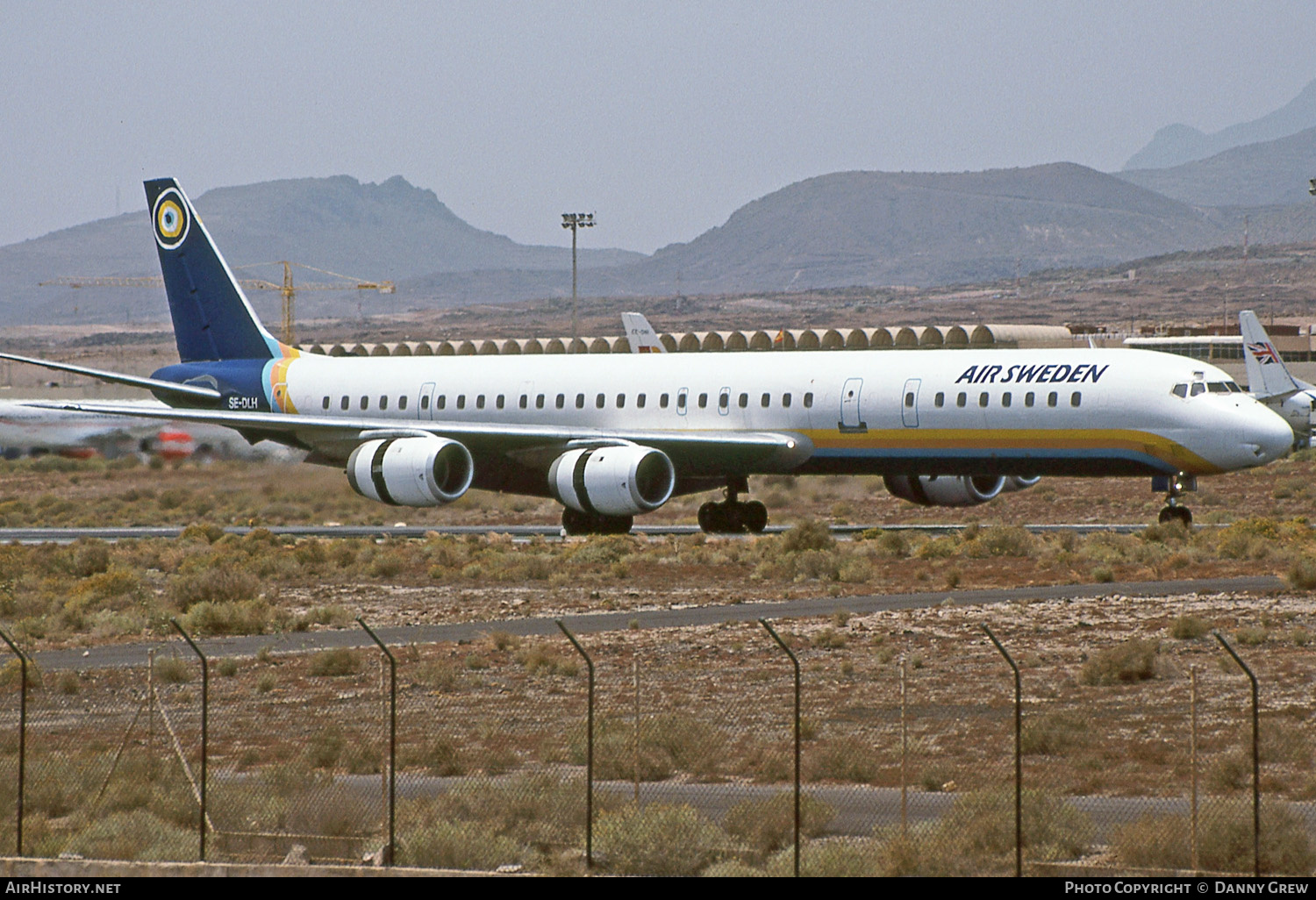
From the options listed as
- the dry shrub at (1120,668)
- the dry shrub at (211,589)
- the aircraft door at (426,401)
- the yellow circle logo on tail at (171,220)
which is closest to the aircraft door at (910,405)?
the aircraft door at (426,401)

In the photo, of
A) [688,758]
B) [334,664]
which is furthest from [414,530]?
[688,758]

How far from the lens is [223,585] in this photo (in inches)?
1435

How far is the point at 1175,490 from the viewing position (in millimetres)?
40219

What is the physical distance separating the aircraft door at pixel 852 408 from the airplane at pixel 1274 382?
117 feet

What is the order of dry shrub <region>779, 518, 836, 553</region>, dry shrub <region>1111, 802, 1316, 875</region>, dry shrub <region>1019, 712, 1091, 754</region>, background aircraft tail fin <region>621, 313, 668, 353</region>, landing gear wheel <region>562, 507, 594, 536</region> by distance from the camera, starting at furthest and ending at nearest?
background aircraft tail fin <region>621, 313, 668, 353</region>, landing gear wheel <region>562, 507, 594, 536</region>, dry shrub <region>779, 518, 836, 553</region>, dry shrub <region>1019, 712, 1091, 754</region>, dry shrub <region>1111, 802, 1316, 875</region>

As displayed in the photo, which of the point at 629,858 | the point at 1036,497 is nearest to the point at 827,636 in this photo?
the point at 629,858

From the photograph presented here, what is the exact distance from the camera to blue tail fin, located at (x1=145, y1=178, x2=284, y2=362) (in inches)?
2062

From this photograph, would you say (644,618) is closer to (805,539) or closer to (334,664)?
(334,664)

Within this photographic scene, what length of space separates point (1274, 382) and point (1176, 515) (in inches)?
1408

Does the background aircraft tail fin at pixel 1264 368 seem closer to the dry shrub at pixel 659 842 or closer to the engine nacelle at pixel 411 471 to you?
the engine nacelle at pixel 411 471

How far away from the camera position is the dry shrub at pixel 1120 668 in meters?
24.5

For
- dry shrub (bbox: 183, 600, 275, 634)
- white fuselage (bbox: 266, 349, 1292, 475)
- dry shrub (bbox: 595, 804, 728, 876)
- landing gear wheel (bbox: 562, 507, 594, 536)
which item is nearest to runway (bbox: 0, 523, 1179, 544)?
landing gear wheel (bbox: 562, 507, 594, 536)

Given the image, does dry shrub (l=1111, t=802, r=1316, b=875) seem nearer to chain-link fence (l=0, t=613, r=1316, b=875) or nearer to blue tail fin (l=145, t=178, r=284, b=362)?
chain-link fence (l=0, t=613, r=1316, b=875)

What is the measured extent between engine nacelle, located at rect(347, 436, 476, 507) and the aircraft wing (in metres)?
0.74
